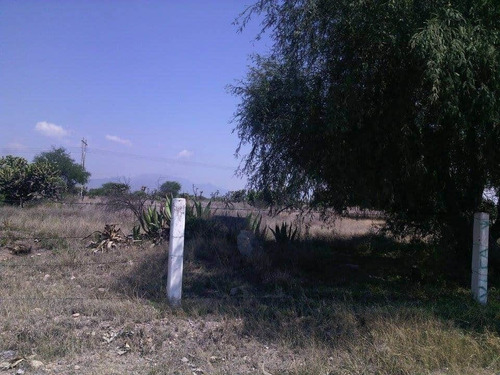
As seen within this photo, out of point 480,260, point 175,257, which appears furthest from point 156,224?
point 480,260

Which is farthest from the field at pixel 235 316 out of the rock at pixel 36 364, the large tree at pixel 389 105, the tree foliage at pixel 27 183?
the tree foliage at pixel 27 183

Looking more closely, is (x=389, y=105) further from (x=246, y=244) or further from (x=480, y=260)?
(x=246, y=244)

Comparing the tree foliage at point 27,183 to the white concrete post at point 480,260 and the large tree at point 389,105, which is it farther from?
the white concrete post at point 480,260

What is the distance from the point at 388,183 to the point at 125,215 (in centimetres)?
976

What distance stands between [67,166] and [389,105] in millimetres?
37749

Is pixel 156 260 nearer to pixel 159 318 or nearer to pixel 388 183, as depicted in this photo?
pixel 159 318

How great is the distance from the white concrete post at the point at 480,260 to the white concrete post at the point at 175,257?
4.80 metres

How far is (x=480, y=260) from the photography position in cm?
811

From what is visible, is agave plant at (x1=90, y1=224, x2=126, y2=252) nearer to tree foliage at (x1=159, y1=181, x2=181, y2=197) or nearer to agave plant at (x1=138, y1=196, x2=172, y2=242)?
agave plant at (x1=138, y1=196, x2=172, y2=242)

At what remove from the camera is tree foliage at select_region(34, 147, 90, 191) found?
40875 millimetres

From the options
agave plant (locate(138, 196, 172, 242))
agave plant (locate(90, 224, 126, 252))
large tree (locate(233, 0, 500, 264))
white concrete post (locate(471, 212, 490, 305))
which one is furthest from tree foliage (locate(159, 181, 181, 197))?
white concrete post (locate(471, 212, 490, 305))

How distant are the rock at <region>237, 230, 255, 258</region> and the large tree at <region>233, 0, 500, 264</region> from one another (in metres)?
1.54

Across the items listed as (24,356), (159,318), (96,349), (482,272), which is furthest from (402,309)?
(24,356)

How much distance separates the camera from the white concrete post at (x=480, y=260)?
8.00m
